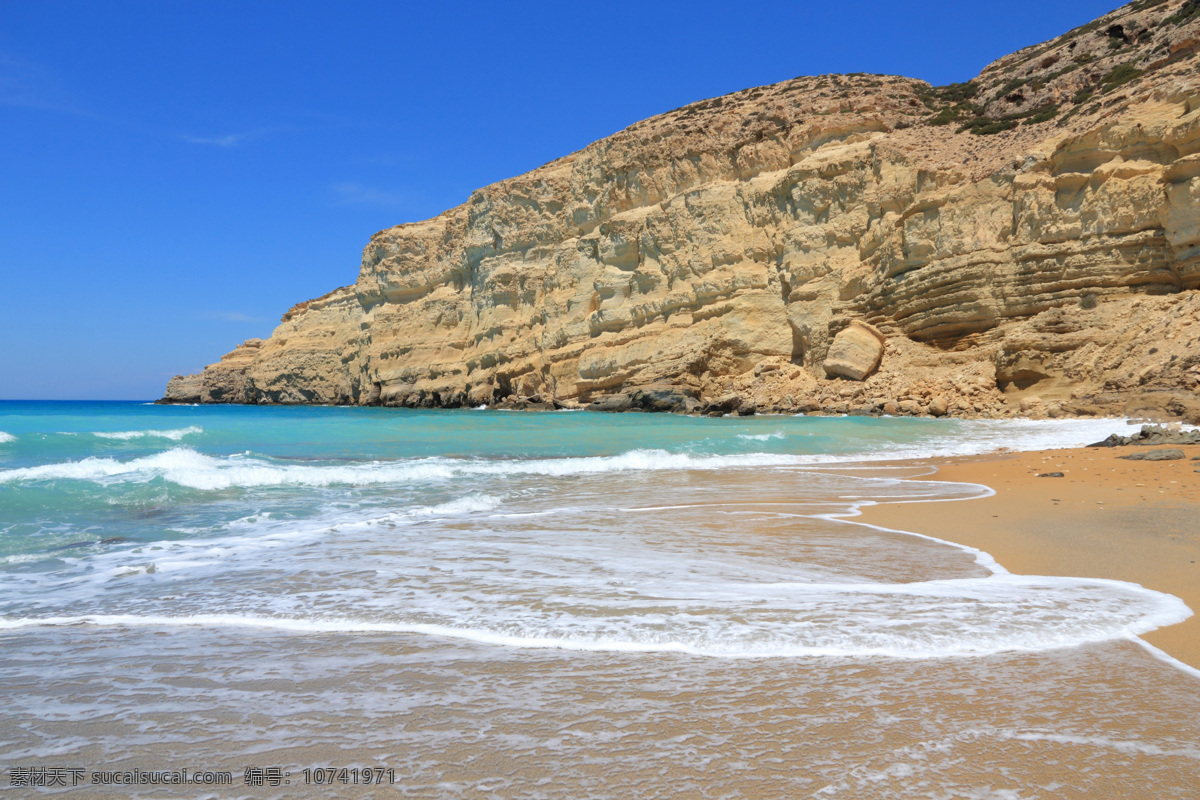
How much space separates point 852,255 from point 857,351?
4.82 metres

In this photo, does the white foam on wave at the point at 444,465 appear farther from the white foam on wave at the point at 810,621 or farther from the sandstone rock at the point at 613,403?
the sandstone rock at the point at 613,403

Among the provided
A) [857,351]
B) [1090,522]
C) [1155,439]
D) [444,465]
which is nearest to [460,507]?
[444,465]

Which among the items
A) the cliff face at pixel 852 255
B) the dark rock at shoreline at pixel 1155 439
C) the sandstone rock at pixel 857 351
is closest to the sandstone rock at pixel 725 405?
the cliff face at pixel 852 255

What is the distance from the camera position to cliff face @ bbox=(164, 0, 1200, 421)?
1988 centimetres

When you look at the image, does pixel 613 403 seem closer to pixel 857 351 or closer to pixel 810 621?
pixel 857 351

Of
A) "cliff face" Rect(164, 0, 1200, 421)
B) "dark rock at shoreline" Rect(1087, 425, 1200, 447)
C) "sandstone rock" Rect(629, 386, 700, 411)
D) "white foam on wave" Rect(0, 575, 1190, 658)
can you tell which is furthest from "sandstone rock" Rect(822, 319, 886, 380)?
"white foam on wave" Rect(0, 575, 1190, 658)

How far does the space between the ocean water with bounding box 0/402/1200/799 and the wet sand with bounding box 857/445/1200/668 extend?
0.97 feet

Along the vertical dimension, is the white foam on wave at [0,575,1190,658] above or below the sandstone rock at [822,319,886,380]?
below

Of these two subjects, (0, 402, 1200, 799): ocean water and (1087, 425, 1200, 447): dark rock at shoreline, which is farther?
(1087, 425, 1200, 447): dark rock at shoreline

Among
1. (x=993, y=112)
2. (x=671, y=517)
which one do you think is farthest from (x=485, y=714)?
(x=993, y=112)

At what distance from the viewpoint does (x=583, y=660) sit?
9.16 ft

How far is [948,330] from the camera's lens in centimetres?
2383

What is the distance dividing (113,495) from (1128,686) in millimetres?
9219

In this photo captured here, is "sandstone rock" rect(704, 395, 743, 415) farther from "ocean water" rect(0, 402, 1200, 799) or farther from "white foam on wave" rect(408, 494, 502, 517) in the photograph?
"ocean water" rect(0, 402, 1200, 799)
